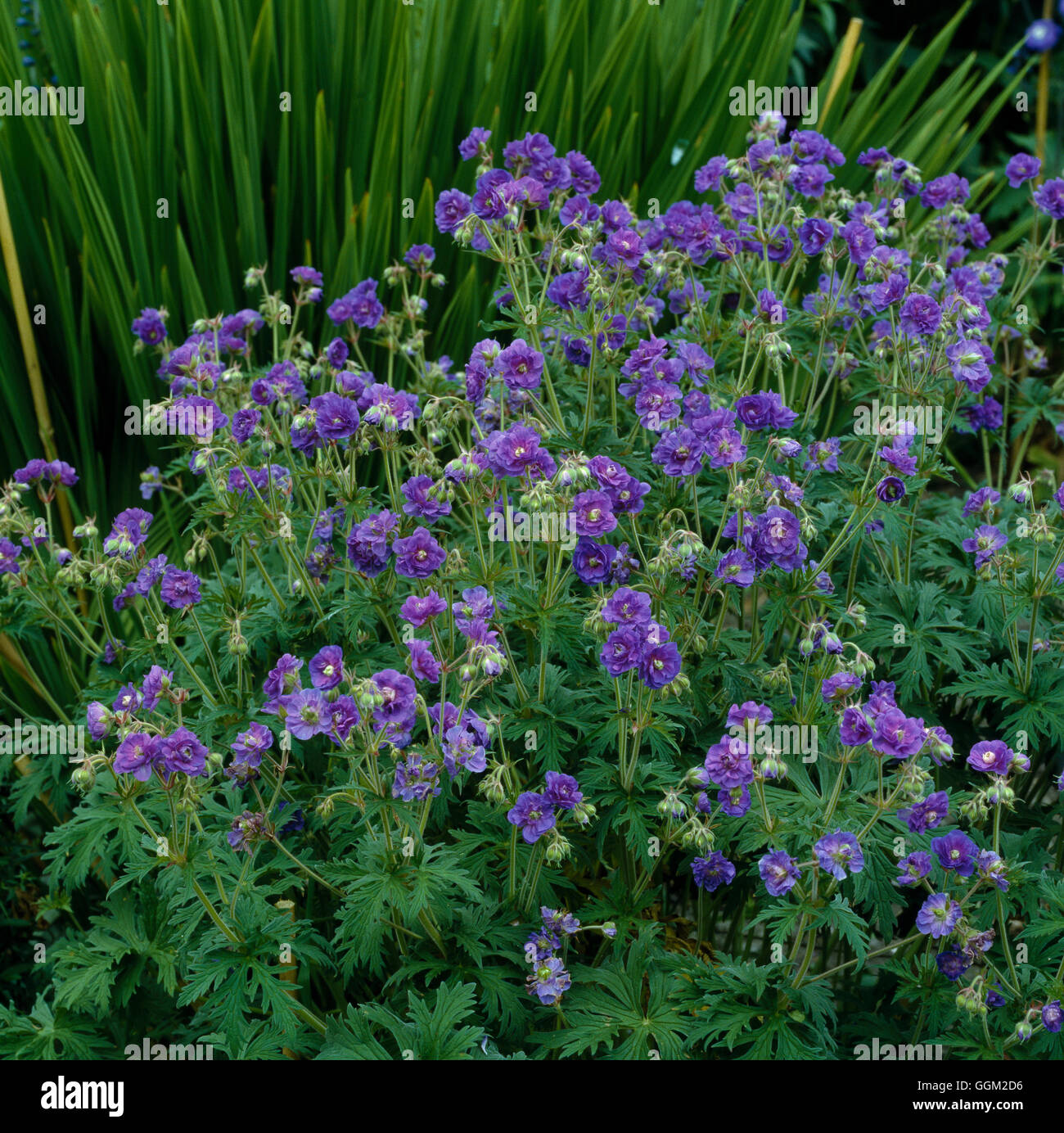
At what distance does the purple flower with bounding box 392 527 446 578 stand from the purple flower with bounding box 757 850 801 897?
0.71 m

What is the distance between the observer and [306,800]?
2.16m

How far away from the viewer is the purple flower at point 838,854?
5.67ft

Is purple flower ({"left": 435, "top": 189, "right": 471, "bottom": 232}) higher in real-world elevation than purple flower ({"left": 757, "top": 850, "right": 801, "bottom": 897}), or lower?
higher

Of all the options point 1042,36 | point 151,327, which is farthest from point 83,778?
point 1042,36

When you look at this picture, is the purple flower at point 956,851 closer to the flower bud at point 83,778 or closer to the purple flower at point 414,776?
the purple flower at point 414,776

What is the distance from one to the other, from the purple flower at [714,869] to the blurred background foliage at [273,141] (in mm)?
1789

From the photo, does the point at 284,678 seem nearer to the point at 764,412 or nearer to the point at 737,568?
the point at 737,568

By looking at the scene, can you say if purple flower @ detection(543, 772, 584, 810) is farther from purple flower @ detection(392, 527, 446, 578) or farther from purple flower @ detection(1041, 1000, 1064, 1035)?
purple flower @ detection(1041, 1000, 1064, 1035)

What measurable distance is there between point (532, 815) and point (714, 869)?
400 mm

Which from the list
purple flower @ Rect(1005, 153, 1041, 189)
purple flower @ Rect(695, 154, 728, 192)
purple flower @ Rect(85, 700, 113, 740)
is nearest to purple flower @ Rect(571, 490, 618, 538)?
purple flower @ Rect(85, 700, 113, 740)

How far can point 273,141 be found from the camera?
3609mm

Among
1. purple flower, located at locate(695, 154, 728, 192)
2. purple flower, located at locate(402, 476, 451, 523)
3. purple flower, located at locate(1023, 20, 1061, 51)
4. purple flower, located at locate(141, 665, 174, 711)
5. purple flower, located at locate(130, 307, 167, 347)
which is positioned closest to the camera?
purple flower, located at locate(141, 665, 174, 711)

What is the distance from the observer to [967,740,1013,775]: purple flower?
6.12ft

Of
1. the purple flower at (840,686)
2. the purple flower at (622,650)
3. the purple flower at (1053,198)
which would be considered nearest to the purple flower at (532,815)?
the purple flower at (622,650)
